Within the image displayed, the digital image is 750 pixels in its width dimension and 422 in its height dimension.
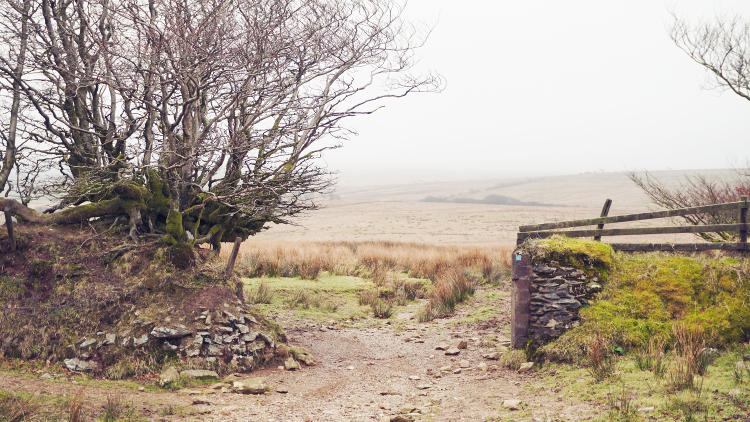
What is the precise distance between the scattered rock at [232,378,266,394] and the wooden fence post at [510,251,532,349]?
3.84 m

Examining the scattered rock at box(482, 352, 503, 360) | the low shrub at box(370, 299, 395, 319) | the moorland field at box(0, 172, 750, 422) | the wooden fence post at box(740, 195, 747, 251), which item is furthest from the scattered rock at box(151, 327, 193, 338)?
the wooden fence post at box(740, 195, 747, 251)

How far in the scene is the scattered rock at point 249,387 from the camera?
6.10m

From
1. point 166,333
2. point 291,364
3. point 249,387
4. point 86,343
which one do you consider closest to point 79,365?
point 86,343

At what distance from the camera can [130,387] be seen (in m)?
5.95

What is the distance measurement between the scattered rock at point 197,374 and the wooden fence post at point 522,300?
450 cm

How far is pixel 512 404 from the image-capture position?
522 centimetres

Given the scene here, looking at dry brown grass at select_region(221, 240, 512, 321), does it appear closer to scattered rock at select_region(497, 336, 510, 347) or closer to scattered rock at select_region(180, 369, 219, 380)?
scattered rock at select_region(497, 336, 510, 347)

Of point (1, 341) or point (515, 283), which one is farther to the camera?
point (515, 283)

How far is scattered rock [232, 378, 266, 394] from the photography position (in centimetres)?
610

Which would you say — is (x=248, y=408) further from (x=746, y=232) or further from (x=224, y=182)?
(x=746, y=232)

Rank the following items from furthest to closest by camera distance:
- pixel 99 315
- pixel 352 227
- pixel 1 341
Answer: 1. pixel 352 227
2. pixel 99 315
3. pixel 1 341

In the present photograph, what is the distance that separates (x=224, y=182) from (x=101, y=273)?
266cm

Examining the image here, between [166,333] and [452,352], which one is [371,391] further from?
[166,333]

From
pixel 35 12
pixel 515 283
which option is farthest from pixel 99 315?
pixel 515 283
